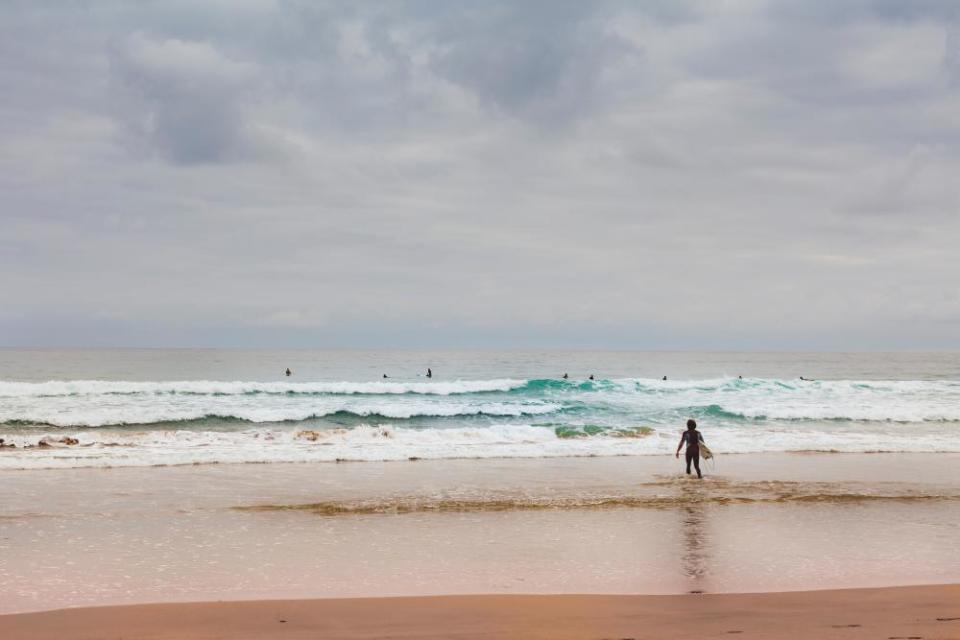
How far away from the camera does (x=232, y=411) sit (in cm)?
3203

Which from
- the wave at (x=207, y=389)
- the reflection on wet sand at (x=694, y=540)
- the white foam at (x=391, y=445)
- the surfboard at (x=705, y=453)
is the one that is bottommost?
the reflection on wet sand at (x=694, y=540)

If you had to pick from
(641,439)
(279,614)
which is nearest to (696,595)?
(279,614)

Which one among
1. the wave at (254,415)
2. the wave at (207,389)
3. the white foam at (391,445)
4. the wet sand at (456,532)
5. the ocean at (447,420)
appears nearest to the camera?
the wet sand at (456,532)

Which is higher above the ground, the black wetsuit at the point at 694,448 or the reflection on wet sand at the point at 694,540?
the black wetsuit at the point at 694,448

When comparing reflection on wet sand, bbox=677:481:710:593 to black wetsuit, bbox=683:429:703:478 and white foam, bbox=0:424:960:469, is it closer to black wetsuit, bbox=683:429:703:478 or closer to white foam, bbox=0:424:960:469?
black wetsuit, bbox=683:429:703:478

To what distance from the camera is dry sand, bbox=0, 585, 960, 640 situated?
654cm

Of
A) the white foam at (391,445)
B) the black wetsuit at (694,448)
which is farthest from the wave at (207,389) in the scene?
the black wetsuit at (694,448)

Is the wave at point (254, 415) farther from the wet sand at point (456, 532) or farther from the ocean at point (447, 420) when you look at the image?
the wet sand at point (456, 532)

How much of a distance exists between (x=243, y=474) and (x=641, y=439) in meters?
12.8

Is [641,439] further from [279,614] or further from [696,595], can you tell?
[279,614]

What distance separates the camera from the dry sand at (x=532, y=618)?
6.54 metres

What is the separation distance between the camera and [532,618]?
6961mm

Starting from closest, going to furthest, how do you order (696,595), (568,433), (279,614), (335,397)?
(279,614), (696,595), (568,433), (335,397)

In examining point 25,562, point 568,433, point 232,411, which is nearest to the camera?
point 25,562
